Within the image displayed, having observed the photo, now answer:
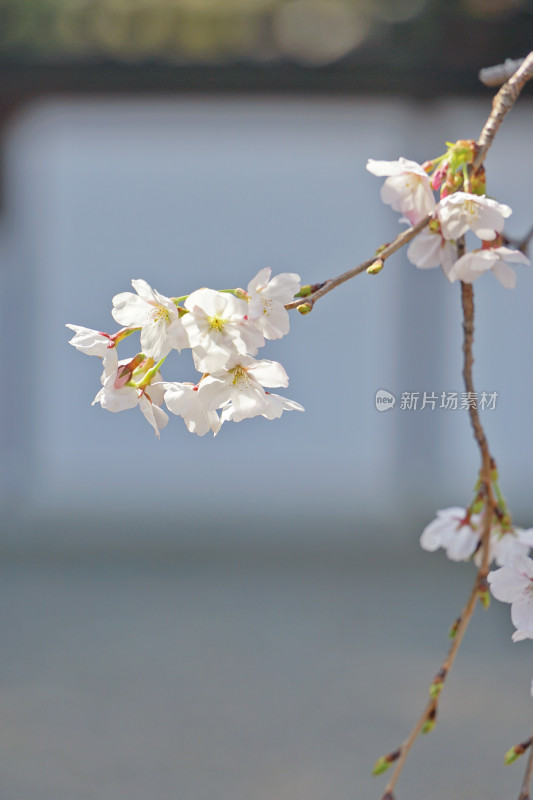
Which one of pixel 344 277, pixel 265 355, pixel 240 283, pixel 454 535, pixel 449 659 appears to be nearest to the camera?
pixel 344 277

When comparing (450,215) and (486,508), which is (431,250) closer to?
(450,215)

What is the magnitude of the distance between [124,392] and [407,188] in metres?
0.21

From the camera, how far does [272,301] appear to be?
39 cm

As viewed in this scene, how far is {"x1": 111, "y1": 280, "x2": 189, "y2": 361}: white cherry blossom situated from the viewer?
1.28 feet

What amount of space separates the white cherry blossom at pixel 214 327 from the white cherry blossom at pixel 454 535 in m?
0.28

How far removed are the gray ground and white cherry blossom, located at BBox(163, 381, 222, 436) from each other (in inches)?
59.3

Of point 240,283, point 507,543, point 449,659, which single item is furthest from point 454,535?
point 240,283

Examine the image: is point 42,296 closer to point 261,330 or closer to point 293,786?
point 293,786

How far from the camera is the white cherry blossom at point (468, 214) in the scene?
44 cm

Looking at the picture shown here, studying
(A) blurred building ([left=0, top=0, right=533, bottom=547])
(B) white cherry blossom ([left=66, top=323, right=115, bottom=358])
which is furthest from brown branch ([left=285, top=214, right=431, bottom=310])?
(A) blurred building ([left=0, top=0, right=533, bottom=547])

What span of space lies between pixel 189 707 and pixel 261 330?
6.37 ft

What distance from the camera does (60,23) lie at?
3184 millimetres

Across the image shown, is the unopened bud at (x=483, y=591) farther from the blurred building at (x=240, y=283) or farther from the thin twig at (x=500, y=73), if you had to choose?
the blurred building at (x=240, y=283)

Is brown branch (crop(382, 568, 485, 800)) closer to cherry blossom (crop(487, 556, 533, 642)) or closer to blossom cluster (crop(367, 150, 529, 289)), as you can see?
cherry blossom (crop(487, 556, 533, 642))
